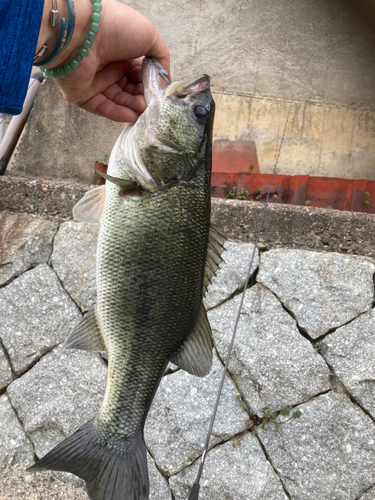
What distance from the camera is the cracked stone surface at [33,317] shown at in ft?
8.94

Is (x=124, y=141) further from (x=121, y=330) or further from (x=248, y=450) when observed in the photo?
(x=248, y=450)

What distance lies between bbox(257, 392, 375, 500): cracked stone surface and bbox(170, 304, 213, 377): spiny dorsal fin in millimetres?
1268

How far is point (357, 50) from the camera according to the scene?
3.96 m

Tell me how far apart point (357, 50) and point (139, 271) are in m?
3.60

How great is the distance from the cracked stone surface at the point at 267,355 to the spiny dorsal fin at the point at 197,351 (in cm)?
112

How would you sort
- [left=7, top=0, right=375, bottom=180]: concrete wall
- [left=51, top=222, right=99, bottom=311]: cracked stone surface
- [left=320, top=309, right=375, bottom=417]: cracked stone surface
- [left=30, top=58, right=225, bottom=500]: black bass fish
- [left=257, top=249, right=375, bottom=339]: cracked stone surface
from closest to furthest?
[left=30, top=58, right=225, bottom=500]: black bass fish, [left=320, top=309, right=375, bottom=417]: cracked stone surface, [left=257, top=249, right=375, bottom=339]: cracked stone surface, [left=51, top=222, right=99, bottom=311]: cracked stone surface, [left=7, top=0, right=375, bottom=180]: concrete wall

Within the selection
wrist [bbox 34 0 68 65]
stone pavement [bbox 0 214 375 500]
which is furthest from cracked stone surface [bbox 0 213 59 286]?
wrist [bbox 34 0 68 65]

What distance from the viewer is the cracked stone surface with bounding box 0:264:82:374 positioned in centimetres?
272

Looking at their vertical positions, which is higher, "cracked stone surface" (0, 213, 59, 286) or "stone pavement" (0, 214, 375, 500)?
"cracked stone surface" (0, 213, 59, 286)

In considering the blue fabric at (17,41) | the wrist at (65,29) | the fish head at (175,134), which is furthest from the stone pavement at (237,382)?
the blue fabric at (17,41)

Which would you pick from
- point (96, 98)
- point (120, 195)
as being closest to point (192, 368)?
point (120, 195)

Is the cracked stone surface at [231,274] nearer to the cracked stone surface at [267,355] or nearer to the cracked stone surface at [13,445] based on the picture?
the cracked stone surface at [267,355]

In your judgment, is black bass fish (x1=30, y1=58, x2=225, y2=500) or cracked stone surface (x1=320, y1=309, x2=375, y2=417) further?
cracked stone surface (x1=320, y1=309, x2=375, y2=417)

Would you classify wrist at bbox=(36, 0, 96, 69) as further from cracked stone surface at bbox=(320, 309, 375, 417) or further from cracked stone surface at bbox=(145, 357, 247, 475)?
cracked stone surface at bbox=(320, 309, 375, 417)
